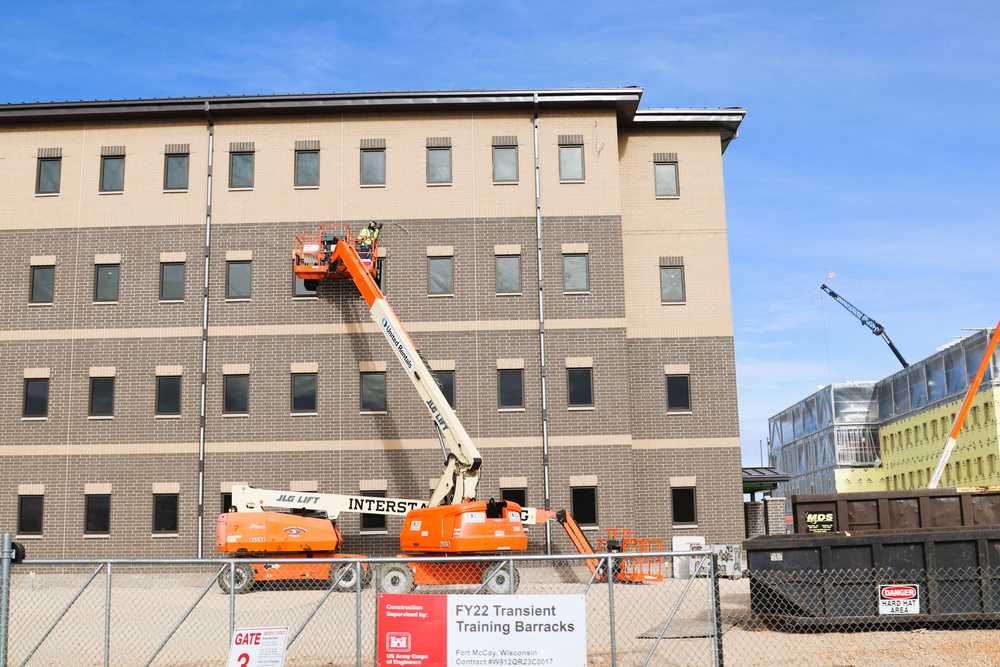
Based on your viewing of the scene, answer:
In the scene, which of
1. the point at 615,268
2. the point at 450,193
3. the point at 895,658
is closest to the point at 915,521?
the point at 895,658

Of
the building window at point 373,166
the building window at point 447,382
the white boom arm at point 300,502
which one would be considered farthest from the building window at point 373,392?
the building window at point 373,166

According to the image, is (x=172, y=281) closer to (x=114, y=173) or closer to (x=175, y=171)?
(x=175, y=171)

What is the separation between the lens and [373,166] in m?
31.8

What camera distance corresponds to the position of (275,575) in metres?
25.3

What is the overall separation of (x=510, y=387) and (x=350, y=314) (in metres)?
5.51

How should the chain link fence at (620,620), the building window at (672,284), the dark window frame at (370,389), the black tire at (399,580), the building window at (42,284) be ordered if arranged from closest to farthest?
the chain link fence at (620,620), the black tire at (399,580), the dark window frame at (370,389), the building window at (42,284), the building window at (672,284)

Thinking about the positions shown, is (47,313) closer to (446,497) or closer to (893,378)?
(446,497)

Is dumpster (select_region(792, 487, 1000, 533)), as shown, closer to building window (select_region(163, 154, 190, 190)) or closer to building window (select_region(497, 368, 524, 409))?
building window (select_region(497, 368, 524, 409))

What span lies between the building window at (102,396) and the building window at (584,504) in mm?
14619

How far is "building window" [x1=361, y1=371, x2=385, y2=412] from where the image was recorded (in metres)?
30.5

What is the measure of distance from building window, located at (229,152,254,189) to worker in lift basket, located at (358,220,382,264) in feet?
14.4

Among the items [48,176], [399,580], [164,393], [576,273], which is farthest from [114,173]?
[399,580]

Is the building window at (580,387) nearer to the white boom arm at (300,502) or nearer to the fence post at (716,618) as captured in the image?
the white boom arm at (300,502)

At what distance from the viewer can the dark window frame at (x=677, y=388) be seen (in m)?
31.7
